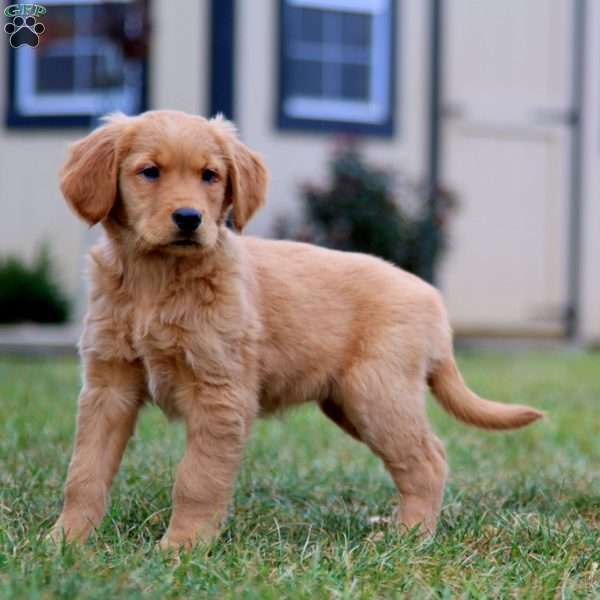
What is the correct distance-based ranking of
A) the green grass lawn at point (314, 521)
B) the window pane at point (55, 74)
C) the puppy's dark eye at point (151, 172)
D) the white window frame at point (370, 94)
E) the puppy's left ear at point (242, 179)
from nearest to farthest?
the green grass lawn at point (314, 521) < the puppy's dark eye at point (151, 172) < the puppy's left ear at point (242, 179) < the window pane at point (55, 74) < the white window frame at point (370, 94)

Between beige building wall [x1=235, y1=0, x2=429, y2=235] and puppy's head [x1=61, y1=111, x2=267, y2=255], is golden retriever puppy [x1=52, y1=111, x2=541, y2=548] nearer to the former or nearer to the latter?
puppy's head [x1=61, y1=111, x2=267, y2=255]

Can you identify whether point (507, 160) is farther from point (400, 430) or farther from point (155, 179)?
point (155, 179)

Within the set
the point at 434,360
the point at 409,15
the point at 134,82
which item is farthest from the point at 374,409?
the point at 409,15

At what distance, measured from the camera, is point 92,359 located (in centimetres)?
322

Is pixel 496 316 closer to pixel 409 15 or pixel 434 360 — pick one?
pixel 409 15

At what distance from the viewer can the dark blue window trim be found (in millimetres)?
9547

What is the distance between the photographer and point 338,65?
1031cm

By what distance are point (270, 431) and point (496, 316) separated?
6188mm

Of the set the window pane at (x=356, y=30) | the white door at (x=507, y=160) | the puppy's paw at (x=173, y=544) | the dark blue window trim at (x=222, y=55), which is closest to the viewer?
the puppy's paw at (x=173, y=544)

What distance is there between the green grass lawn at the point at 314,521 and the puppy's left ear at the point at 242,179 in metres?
0.80

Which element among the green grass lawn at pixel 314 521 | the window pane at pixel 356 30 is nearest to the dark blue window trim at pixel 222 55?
the window pane at pixel 356 30

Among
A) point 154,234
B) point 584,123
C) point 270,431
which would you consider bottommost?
point 270,431

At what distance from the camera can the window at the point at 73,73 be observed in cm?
973

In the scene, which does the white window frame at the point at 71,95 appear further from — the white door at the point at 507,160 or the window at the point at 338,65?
the white door at the point at 507,160
